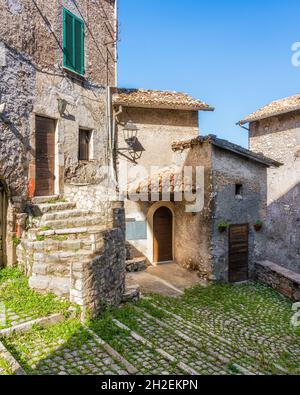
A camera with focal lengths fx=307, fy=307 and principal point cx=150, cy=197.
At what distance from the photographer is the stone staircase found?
233 inches

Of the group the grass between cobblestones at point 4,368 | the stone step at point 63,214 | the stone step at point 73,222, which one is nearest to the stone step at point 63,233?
the stone step at point 73,222

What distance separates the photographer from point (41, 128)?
8680mm

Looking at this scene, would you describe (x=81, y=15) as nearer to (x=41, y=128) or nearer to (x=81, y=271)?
(x=41, y=128)

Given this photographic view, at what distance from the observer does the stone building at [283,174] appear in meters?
13.3

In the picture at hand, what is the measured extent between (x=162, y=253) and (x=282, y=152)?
7.32 meters

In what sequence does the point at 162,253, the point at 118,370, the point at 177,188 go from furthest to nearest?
the point at 162,253
the point at 177,188
the point at 118,370

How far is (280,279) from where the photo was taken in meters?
10.2

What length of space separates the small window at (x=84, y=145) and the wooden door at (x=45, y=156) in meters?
1.23

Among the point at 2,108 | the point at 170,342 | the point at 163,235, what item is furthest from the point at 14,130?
the point at 163,235

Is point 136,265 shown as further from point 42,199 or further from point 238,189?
point 238,189

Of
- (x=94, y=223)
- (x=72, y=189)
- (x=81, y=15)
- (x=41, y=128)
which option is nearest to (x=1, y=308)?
(x=94, y=223)

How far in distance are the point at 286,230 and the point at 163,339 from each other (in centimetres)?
1022

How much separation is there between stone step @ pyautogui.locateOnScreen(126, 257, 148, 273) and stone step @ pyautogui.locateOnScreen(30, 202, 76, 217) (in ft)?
9.35

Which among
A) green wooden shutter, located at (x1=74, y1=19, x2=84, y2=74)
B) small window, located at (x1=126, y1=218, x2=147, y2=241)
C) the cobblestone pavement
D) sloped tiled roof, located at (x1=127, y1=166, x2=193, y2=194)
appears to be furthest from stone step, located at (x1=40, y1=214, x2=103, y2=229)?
green wooden shutter, located at (x1=74, y1=19, x2=84, y2=74)
